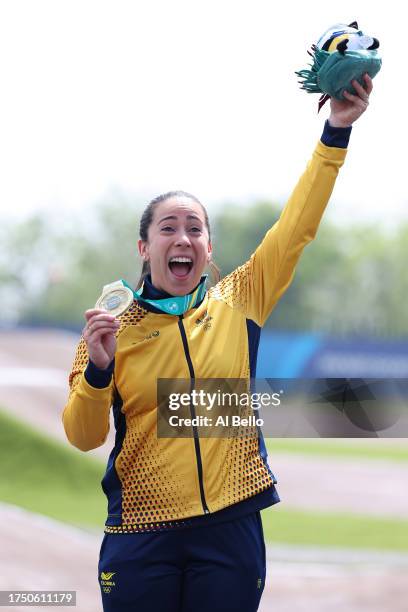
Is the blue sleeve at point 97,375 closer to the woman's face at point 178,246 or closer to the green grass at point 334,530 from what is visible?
Result: the woman's face at point 178,246

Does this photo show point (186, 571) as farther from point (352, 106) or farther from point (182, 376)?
point (352, 106)

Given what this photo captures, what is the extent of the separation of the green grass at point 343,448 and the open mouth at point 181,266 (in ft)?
39.2

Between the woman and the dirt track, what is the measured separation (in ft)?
10.1

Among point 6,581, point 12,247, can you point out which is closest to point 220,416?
point 6,581

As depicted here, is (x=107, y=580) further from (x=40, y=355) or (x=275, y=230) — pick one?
(x=40, y=355)

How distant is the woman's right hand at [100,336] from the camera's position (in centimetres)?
233

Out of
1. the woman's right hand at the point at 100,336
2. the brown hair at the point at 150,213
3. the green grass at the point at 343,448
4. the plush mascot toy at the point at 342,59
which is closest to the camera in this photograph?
the woman's right hand at the point at 100,336

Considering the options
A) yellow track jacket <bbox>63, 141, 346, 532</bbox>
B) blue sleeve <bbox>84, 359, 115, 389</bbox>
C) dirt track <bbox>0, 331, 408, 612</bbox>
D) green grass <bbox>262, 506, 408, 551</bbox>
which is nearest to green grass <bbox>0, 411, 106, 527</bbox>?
dirt track <bbox>0, 331, 408, 612</bbox>

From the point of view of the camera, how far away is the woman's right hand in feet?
7.63

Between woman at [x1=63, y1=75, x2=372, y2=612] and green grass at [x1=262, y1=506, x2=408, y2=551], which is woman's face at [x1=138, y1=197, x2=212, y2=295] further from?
green grass at [x1=262, y1=506, x2=408, y2=551]

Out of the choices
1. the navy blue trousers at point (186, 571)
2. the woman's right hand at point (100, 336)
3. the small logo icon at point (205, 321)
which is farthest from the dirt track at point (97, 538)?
the woman's right hand at point (100, 336)

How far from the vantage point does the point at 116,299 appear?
2545 mm

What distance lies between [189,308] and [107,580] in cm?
76

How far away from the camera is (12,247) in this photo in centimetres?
3403
